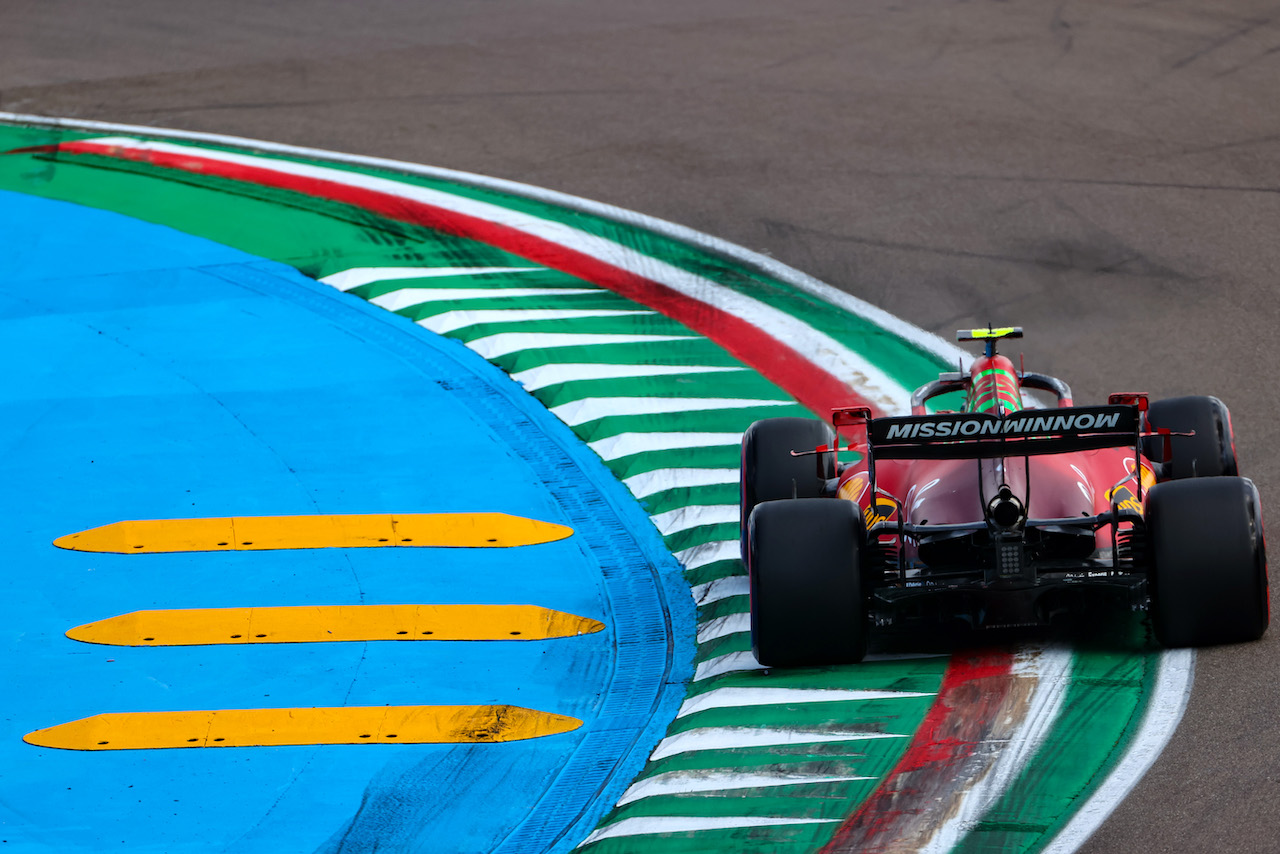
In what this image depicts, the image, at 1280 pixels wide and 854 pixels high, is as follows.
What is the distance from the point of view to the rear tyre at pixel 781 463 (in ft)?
31.1

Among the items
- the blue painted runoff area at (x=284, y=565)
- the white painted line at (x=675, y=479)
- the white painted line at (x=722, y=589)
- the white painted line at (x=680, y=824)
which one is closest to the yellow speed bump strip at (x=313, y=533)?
the blue painted runoff area at (x=284, y=565)

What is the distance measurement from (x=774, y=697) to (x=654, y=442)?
12.0ft

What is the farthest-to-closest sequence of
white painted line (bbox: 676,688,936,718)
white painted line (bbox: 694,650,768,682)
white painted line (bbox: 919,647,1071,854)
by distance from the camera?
white painted line (bbox: 694,650,768,682), white painted line (bbox: 676,688,936,718), white painted line (bbox: 919,647,1071,854)

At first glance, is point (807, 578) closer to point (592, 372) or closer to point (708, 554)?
point (708, 554)

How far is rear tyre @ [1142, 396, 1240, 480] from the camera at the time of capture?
9.29m

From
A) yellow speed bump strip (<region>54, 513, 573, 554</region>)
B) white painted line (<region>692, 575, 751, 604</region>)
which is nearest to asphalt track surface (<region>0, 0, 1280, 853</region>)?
white painted line (<region>692, 575, 751, 604</region>)

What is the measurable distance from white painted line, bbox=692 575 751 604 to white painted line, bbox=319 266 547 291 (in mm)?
5654

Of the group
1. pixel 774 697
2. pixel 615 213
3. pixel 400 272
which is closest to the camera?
pixel 774 697

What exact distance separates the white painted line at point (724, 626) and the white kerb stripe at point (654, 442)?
2.38 metres

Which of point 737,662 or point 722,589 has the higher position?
point 722,589

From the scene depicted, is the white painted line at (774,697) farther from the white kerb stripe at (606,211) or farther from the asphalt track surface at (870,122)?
the white kerb stripe at (606,211)

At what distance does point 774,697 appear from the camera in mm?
8461

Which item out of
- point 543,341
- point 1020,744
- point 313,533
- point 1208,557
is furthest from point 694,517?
point 1208,557

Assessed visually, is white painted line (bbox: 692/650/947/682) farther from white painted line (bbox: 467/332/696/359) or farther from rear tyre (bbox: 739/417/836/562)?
white painted line (bbox: 467/332/696/359)
